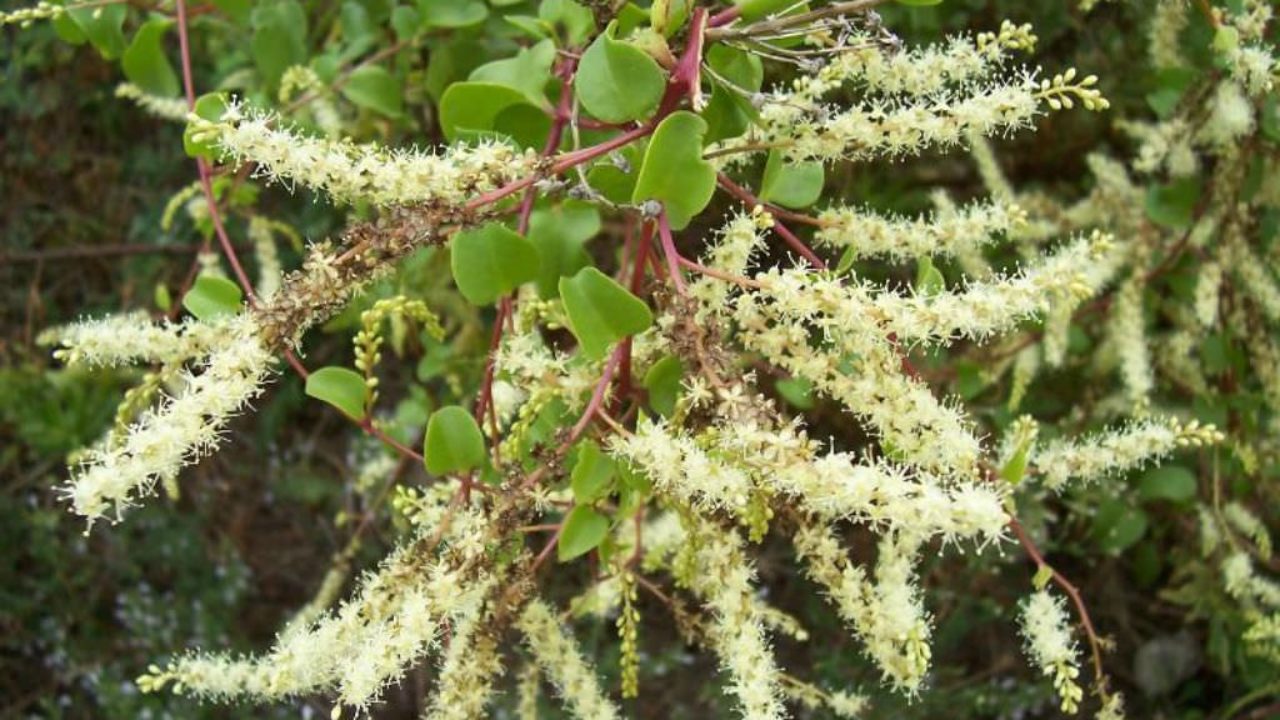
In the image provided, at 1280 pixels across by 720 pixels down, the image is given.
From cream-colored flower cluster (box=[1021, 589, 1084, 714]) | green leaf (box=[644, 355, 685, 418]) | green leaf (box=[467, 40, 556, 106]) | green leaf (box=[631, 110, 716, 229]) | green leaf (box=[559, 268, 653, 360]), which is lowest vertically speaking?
cream-colored flower cluster (box=[1021, 589, 1084, 714])

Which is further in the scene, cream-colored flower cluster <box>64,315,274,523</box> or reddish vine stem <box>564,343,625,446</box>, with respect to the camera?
reddish vine stem <box>564,343,625,446</box>

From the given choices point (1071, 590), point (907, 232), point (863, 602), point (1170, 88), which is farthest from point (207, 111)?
point (1170, 88)

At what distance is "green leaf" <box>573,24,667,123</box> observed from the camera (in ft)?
3.68

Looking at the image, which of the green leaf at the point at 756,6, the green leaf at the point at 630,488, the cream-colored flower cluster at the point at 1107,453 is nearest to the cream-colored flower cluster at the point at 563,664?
the green leaf at the point at 630,488

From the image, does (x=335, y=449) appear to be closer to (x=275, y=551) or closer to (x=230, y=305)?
(x=275, y=551)

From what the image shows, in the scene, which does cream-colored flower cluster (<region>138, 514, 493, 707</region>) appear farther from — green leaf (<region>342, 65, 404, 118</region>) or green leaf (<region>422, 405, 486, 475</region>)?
green leaf (<region>342, 65, 404, 118</region>)

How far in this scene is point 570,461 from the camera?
1.26 meters

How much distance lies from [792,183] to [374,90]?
83cm

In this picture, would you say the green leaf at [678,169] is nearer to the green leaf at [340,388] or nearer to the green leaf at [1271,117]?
the green leaf at [340,388]

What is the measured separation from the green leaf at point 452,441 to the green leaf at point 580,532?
0.38 feet

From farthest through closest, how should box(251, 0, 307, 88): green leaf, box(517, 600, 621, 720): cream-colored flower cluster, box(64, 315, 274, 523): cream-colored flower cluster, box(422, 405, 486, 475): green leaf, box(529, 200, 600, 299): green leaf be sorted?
box(251, 0, 307, 88): green leaf < box(517, 600, 621, 720): cream-colored flower cluster < box(529, 200, 600, 299): green leaf < box(422, 405, 486, 475): green leaf < box(64, 315, 274, 523): cream-colored flower cluster

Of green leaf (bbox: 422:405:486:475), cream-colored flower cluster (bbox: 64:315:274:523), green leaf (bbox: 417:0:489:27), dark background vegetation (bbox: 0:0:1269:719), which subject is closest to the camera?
cream-colored flower cluster (bbox: 64:315:274:523)

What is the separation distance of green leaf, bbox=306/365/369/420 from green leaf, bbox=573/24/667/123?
37cm

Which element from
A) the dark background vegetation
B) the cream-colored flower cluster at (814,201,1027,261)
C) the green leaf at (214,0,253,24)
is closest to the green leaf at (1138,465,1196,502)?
the dark background vegetation
